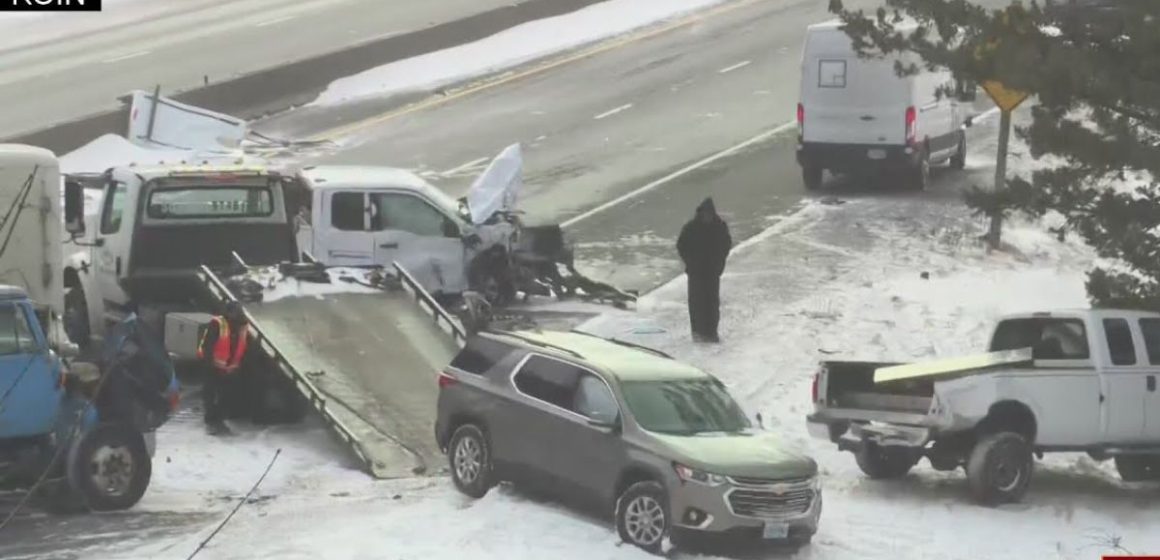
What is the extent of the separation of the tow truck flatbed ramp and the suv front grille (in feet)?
12.8

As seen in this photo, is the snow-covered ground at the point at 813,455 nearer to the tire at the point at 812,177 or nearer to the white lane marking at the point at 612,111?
the tire at the point at 812,177

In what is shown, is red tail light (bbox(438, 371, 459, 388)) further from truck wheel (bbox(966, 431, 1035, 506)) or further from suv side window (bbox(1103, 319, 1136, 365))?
suv side window (bbox(1103, 319, 1136, 365))

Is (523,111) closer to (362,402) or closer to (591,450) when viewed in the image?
(362,402)

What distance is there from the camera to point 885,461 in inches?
762

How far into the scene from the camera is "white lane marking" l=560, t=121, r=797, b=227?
3089 cm

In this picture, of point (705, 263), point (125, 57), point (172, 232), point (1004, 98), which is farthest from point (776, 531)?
point (125, 57)

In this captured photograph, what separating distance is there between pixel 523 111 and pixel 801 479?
78.9 ft

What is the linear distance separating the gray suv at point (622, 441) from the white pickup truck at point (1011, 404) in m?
2.16

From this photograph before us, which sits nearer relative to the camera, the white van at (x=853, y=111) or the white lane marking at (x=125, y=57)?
the white van at (x=853, y=111)

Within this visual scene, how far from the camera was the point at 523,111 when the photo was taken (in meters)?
39.6

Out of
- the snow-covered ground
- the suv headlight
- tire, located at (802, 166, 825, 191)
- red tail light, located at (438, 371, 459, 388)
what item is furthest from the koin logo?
the suv headlight

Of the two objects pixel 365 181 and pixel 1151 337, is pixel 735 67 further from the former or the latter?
pixel 1151 337

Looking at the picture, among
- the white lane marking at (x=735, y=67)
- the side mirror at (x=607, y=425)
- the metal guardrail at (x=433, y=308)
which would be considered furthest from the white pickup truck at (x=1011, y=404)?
the white lane marking at (x=735, y=67)

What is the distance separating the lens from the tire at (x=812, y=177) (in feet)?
109
